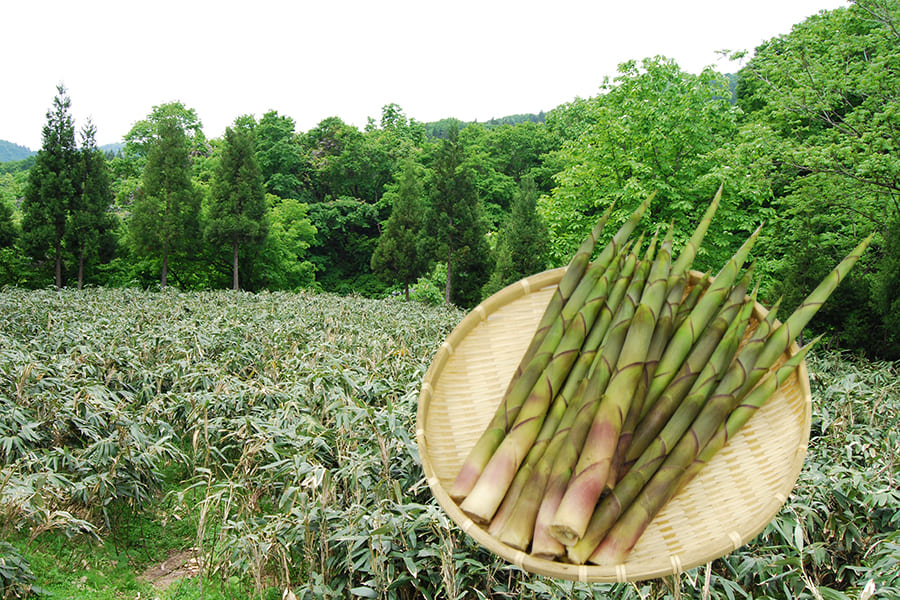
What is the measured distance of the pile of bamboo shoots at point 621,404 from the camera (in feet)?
4.66

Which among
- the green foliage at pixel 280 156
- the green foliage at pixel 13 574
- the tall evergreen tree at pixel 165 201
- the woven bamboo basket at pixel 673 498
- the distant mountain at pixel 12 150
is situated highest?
the distant mountain at pixel 12 150

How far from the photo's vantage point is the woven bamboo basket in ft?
4.54

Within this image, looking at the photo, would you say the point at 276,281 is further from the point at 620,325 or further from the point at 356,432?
the point at 620,325

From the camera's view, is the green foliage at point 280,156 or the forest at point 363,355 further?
the green foliage at point 280,156

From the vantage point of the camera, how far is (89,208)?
65.7ft

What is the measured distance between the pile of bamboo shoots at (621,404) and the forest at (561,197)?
25.1 ft

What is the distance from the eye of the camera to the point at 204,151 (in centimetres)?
3597

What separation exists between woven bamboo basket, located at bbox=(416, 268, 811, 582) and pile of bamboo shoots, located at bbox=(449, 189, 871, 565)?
0.24ft

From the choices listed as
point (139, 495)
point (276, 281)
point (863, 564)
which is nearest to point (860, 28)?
point (863, 564)

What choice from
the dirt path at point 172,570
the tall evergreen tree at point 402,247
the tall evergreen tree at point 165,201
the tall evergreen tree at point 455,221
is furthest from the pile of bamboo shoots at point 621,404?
the tall evergreen tree at point 165,201

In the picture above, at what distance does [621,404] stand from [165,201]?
23.6 meters

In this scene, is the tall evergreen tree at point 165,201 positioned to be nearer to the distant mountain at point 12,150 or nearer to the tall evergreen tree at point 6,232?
the tall evergreen tree at point 6,232

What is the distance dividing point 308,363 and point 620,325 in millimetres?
4197

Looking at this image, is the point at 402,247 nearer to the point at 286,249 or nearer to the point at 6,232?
the point at 286,249
